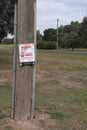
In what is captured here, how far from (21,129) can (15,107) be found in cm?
59

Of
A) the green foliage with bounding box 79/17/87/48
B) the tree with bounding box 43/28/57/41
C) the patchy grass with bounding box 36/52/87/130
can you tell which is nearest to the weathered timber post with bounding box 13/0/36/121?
the patchy grass with bounding box 36/52/87/130

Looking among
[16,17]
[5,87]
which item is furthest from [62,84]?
[16,17]

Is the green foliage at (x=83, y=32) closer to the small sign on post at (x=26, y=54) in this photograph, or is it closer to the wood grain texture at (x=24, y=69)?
the wood grain texture at (x=24, y=69)

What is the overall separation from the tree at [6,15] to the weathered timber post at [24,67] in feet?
39.9

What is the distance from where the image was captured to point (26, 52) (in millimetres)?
6875

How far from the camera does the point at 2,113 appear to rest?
7.53 m

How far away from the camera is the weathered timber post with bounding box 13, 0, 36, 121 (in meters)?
6.95

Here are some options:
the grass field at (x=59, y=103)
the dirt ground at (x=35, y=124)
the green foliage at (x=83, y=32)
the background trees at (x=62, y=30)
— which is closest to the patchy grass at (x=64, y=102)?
the grass field at (x=59, y=103)

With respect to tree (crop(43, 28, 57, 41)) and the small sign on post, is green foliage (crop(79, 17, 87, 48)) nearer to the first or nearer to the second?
tree (crop(43, 28, 57, 41))

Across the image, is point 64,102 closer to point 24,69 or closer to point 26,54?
point 24,69

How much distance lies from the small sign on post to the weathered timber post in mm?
81

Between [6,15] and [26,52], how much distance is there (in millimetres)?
13162

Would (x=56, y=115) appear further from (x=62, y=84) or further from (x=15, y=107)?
(x=62, y=84)

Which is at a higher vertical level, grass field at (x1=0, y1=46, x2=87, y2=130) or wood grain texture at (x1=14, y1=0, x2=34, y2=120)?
wood grain texture at (x1=14, y1=0, x2=34, y2=120)
